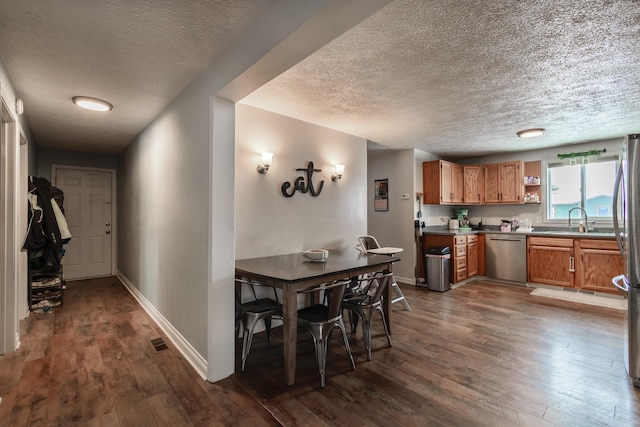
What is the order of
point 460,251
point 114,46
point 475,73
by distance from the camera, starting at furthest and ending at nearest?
point 460,251, point 475,73, point 114,46

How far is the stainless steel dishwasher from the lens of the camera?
4.96 m

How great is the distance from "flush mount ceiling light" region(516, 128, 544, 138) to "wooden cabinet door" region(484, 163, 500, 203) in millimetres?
1408

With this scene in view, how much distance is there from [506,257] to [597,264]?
3.73ft

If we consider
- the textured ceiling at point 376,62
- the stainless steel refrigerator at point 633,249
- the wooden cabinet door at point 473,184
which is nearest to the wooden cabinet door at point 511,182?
the wooden cabinet door at point 473,184

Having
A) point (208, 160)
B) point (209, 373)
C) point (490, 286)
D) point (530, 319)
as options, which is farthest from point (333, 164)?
point (490, 286)

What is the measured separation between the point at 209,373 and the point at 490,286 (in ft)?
14.9

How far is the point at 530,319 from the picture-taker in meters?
3.44

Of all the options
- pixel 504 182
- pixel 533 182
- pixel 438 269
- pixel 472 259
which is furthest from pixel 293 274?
pixel 533 182

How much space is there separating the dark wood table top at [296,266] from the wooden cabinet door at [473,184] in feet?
11.8

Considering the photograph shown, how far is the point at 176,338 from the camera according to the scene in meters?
2.75

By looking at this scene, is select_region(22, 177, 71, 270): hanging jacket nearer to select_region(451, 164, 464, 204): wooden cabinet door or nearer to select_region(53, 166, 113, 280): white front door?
select_region(53, 166, 113, 280): white front door

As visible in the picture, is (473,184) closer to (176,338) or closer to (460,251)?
(460,251)

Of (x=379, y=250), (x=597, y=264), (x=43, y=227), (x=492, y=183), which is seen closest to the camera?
(x=43, y=227)

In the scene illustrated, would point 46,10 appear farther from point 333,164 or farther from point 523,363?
point 523,363
